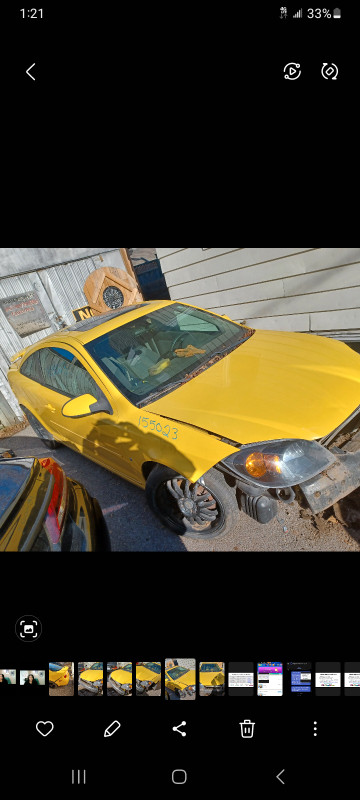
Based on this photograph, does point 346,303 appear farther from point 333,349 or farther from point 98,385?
point 98,385

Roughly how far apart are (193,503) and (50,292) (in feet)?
16.4

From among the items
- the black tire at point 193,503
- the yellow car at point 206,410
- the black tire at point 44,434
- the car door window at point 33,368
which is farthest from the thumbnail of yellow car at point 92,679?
the black tire at point 44,434

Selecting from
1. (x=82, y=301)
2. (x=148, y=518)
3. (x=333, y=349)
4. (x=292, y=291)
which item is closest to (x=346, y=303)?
(x=292, y=291)

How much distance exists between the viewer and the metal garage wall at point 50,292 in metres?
4.94

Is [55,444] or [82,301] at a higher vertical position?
[82,301]

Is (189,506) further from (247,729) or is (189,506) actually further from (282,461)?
(247,729)

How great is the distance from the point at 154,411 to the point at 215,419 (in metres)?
0.47

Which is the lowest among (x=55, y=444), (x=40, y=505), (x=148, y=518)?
(x=148, y=518)

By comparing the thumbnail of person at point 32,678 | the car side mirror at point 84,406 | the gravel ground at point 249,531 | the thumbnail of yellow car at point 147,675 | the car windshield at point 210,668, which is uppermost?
the car side mirror at point 84,406

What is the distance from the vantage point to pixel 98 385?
2.46 m

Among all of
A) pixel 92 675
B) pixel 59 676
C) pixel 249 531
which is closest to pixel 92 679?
pixel 92 675

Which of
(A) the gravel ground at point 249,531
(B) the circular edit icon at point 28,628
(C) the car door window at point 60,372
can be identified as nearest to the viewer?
(B) the circular edit icon at point 28,628
